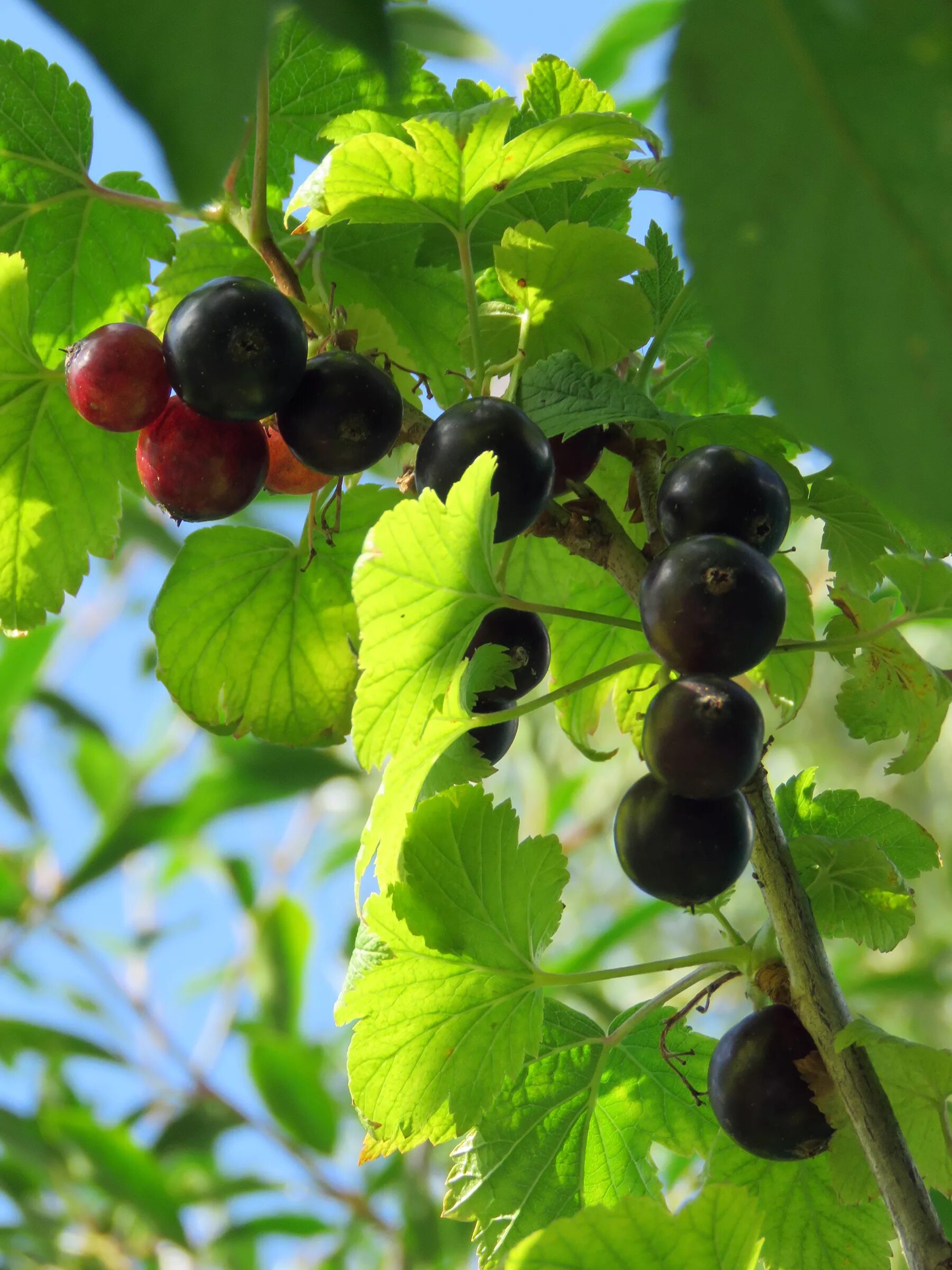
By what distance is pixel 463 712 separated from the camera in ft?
1.92

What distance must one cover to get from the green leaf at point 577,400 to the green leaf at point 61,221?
30 cm

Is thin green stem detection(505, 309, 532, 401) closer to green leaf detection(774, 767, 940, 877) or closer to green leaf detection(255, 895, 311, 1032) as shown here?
green leaf detection(774, 767, 940, 877)

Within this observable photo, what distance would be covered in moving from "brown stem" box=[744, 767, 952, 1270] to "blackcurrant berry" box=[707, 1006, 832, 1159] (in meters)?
0.02

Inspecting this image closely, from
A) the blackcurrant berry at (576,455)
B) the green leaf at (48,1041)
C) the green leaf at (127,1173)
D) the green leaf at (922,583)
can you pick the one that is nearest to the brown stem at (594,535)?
the blackcurrant berry at (576,455)

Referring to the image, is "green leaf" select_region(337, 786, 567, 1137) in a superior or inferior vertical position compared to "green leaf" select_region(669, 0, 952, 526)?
inferior

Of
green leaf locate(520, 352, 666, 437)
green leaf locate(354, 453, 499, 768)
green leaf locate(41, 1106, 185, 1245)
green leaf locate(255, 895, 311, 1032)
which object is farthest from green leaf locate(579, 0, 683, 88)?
green leaf locate(41, 1106, 185, 1245)

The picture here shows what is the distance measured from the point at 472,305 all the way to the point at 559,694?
0.76ft

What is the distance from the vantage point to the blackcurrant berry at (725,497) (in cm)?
59

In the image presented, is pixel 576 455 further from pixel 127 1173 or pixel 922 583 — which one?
pixel 127 1173

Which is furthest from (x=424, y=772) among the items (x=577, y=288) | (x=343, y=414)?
(x=577, y=288)

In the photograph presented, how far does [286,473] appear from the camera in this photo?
768mm

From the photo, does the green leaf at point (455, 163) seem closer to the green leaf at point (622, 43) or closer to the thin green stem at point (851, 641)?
the thin green stem at point (851, 641)

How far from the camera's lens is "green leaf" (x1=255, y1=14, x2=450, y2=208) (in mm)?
750

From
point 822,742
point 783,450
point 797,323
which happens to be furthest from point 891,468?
point 822,742
